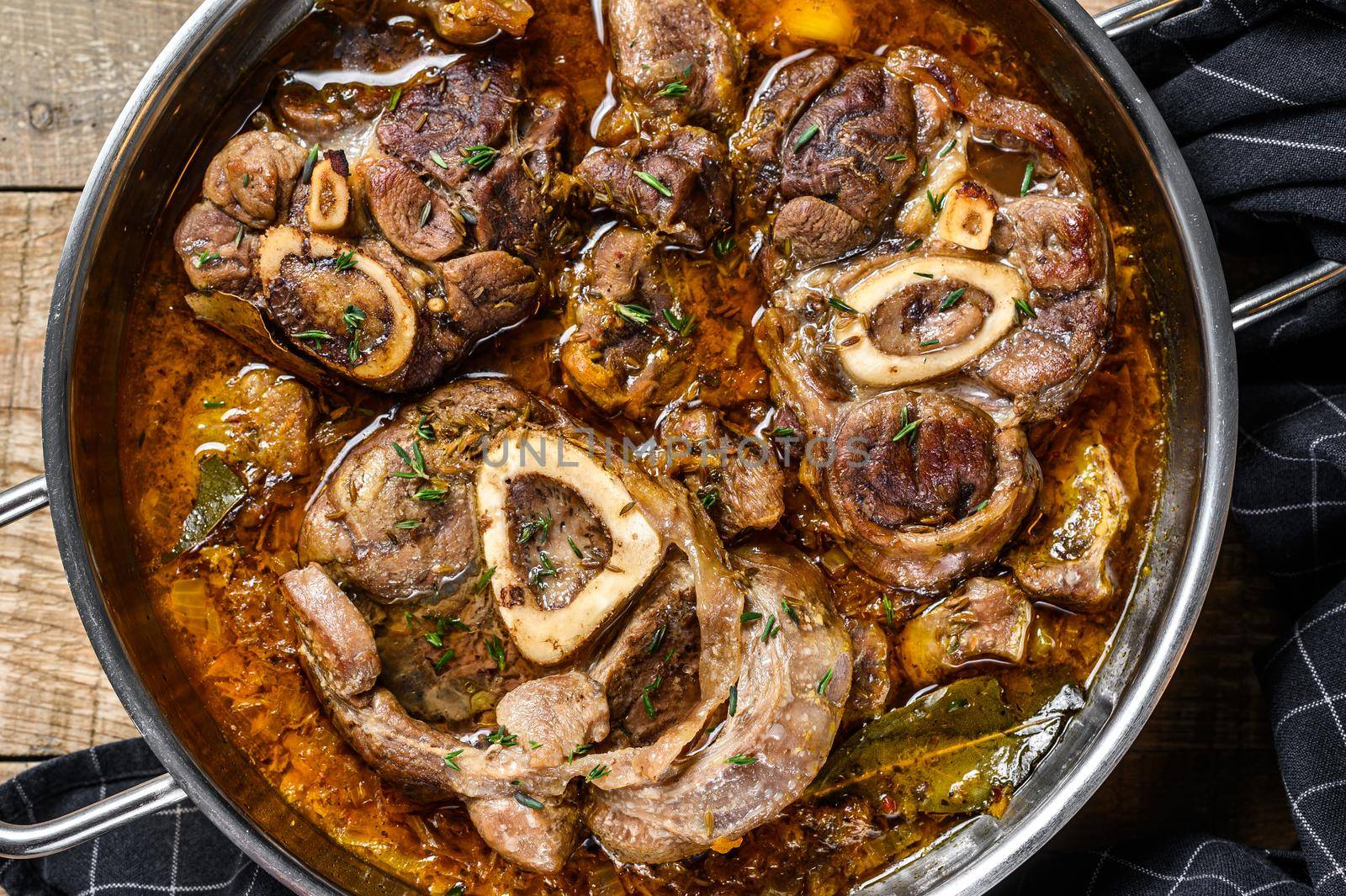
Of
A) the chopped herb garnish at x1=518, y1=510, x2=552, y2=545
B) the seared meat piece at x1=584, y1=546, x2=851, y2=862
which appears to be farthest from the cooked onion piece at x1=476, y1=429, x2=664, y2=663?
the seared meat piece at x1=584, y1=546, x2=851, y2=862

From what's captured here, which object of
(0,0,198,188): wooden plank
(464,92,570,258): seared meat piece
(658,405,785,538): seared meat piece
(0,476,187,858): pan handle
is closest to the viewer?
(0,476,187,858): pan handle

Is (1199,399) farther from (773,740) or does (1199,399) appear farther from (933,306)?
(773,740)

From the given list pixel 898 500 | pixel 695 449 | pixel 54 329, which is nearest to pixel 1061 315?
pixel 898 500

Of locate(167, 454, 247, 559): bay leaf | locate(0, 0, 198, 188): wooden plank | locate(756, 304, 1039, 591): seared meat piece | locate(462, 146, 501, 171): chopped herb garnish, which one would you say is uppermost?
locate(0, 0, 198, 188): wooden plank

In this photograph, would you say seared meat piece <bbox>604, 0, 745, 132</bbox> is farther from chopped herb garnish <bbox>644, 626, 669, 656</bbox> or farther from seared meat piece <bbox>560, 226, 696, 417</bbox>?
chopped herb garnish <bbox>644, 626, 669, 656</bbox>

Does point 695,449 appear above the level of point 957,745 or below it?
above

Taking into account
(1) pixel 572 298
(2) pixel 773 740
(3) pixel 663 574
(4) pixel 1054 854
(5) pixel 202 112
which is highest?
(5) pixel 202 112

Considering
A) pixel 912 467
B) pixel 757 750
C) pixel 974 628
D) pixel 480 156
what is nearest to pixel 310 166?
pixel 480 156
